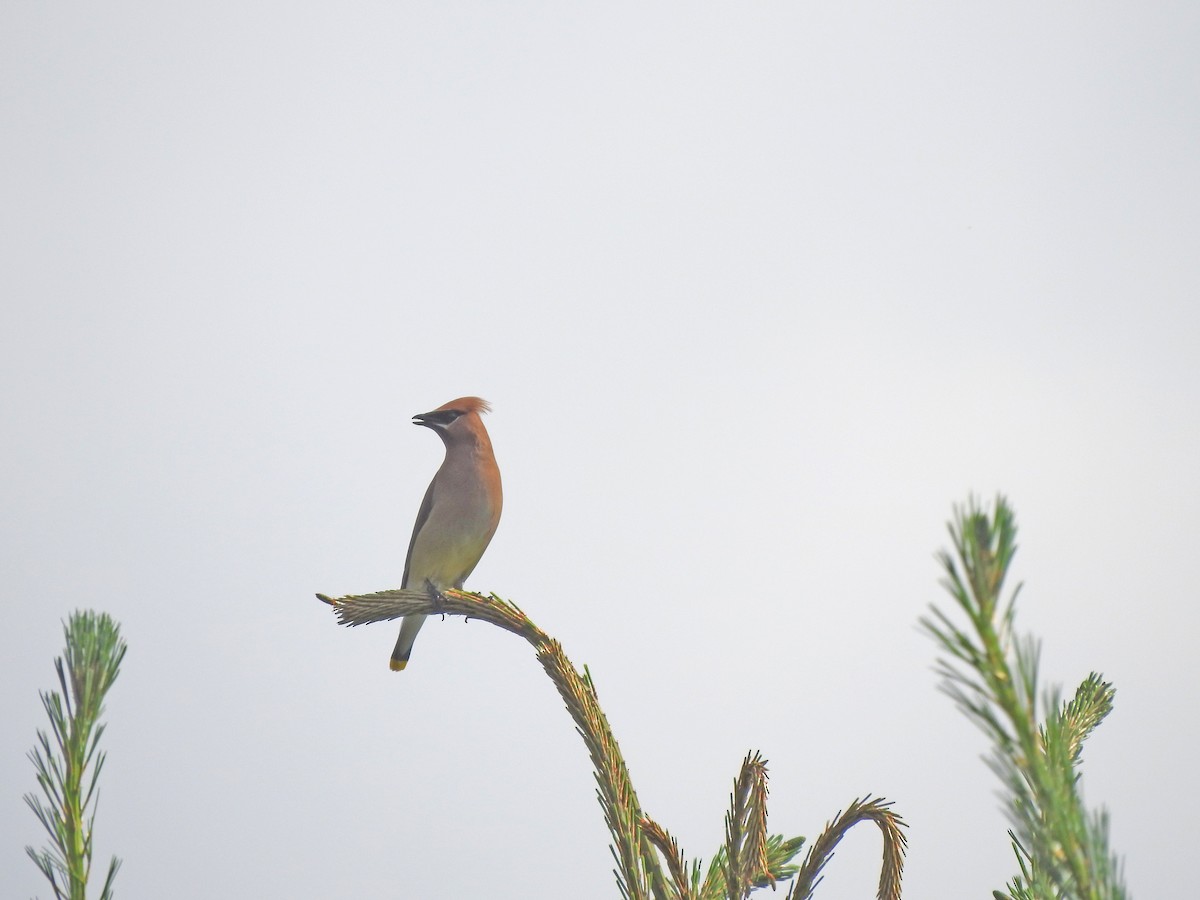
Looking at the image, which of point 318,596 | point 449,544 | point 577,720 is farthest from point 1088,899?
point 449,544

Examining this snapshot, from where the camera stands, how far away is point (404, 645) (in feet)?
21.5

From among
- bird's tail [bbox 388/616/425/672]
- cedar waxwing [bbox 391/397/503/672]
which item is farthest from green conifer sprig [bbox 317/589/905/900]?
bird's tail [bbox 388/616/425/672]

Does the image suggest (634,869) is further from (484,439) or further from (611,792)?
(484,439)

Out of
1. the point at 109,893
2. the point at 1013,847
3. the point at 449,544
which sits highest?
the point at 449,544

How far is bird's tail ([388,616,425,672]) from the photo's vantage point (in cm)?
648

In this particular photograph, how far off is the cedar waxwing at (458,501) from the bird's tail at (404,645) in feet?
2.26

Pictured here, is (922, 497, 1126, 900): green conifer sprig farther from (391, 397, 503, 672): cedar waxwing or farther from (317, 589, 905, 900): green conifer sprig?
(391, 397, 503, 672): cedar waxwing

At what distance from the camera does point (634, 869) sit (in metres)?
2.11

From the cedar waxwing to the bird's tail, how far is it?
688 millimetres

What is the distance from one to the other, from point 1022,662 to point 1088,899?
0.97ft

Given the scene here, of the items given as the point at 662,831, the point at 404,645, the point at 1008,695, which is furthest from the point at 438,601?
the point at 404,645

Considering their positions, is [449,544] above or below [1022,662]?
above

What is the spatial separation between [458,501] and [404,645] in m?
1.46

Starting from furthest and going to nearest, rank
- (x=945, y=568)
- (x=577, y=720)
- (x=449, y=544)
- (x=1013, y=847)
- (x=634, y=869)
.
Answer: (x=449, y=544) → (x=577, y=720) → (x=634, y=869) → (x=1013, y=847) → (x=945, y=568)
